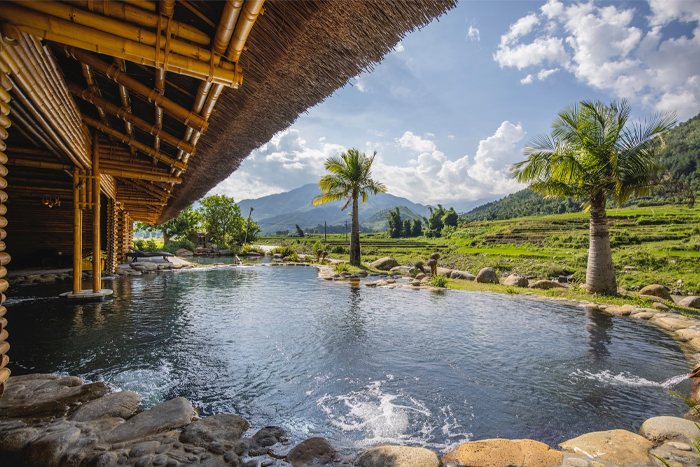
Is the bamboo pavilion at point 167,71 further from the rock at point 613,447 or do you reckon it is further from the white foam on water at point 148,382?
the rock at point 613,447

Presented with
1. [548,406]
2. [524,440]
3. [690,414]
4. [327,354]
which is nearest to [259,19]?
[327,354]

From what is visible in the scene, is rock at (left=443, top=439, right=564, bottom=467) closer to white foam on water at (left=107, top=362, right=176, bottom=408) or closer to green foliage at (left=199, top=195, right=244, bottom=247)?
white foam on water at (left=107, top=362, right=176, bottom=408)

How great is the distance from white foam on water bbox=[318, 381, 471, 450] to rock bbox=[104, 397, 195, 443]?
128 cm

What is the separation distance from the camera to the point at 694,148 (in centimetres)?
6638

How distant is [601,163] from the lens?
8891 millimetres

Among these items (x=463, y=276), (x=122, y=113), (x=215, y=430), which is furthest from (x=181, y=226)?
(x=215, y=430)

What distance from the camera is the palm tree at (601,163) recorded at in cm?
844

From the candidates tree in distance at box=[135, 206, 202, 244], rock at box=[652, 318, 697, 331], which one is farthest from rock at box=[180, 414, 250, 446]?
tree in distance at box=[135, 206, 202, 244]

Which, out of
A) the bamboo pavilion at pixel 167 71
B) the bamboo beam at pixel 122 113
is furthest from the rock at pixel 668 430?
the bamboo beam at pixel 122 113

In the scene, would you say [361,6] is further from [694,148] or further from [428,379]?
[694,148]

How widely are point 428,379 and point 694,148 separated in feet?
318

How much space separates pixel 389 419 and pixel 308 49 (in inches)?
157

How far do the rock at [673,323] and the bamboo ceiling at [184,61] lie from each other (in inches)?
284

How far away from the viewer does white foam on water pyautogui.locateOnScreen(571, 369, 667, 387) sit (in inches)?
151
